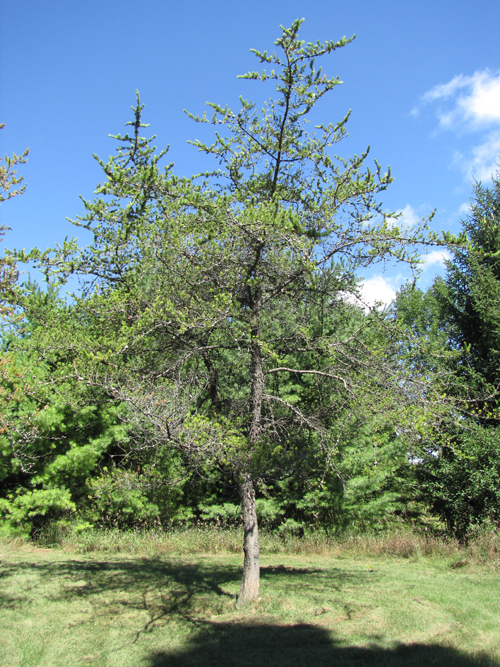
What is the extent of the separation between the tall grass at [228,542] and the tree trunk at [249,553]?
5531mm

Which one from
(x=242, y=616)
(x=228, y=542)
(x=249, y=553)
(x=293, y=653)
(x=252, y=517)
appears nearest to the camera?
(x=293, y=653)

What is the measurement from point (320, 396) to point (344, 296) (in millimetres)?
1814

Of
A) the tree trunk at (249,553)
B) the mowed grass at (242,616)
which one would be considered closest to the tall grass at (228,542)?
the mowed grass at (242,616)

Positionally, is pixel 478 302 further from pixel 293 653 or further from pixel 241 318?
pixel 293 653

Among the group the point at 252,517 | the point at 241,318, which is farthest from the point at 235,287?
the point at 252,517

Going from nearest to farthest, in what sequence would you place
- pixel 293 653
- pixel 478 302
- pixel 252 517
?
1. pixel 293 653
2. pixel 252 517
3. pixel 478 302

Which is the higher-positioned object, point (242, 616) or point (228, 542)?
point (242, 616)

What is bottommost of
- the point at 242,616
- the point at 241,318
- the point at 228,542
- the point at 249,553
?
the point at 228,542

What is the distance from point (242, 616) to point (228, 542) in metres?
6.61

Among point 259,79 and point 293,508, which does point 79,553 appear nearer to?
point 293,508

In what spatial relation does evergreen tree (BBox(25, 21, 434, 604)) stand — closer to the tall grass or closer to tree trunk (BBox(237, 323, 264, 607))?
tree trunk (BBox(237, 323, 264, 607))

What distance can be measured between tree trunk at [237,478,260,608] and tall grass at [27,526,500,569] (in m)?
5.53

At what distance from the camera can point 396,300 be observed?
25.5 m

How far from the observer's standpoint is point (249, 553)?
7062mm
